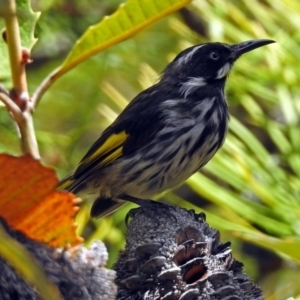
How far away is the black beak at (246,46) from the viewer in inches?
89.5

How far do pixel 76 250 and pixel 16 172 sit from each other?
A: 0.56 feet

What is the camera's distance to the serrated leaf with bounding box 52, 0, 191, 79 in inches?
58.1

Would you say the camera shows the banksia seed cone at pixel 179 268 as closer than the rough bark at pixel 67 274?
No

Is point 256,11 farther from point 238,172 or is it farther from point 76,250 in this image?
point 76,250

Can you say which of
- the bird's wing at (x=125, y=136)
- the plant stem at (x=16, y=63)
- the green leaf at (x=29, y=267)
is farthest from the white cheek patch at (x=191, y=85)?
the green leaf at (x=29, y=267)

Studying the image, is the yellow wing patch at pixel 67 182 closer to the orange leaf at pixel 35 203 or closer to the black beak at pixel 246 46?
the black beak at pixel 246 46

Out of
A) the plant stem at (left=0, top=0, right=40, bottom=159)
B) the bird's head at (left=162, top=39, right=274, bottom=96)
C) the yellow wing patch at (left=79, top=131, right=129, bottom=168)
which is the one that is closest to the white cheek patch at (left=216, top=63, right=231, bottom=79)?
the bird's head at (left=162, top=39, right=274, bottom=96)

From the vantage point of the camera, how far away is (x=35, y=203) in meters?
0.89

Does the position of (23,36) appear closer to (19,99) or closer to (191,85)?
(19,99)

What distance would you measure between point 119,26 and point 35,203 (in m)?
0.66

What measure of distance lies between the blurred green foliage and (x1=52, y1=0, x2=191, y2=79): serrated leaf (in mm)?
408

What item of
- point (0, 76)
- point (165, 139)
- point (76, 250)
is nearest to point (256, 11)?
point (165, 139)

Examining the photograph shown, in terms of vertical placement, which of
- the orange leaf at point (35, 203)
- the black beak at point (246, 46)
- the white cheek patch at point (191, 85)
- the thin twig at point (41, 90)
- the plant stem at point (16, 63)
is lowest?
the white cheek patch at point (191, 85)

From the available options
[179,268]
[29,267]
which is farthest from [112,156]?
[29,267]
